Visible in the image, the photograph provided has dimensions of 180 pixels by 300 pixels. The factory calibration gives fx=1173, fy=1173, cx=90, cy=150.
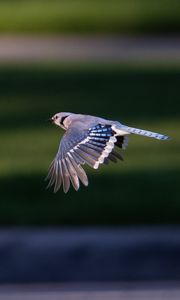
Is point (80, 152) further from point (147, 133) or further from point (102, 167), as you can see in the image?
point (102, 167)

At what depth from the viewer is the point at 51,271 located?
6.77 meters

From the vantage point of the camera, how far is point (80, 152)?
351cm
